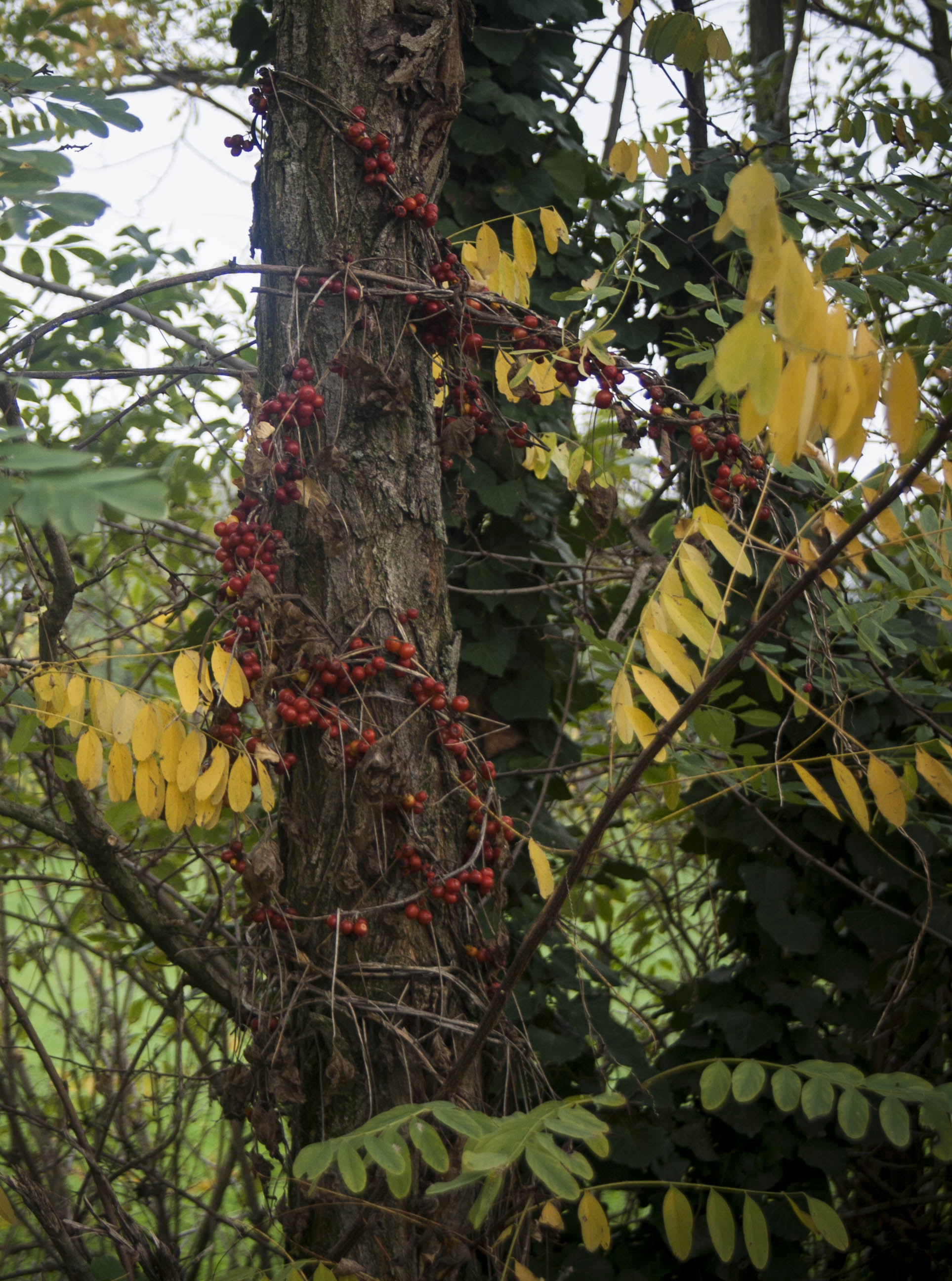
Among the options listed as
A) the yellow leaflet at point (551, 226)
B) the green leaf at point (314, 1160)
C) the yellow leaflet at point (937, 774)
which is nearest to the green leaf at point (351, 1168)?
the green leaf at point (314, 1160)

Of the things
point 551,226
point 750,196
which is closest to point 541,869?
point 750,196

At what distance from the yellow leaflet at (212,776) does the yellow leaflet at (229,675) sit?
62 millimetres

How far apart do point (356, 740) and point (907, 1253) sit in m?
2.24

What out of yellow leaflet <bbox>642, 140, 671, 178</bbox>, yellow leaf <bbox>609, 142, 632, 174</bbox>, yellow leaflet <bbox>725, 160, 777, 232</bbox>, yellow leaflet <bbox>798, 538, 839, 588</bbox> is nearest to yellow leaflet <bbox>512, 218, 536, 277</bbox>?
yellow leaf <bbox>609, 142, 632, 174</bbox>

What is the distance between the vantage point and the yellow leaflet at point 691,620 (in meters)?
0.96

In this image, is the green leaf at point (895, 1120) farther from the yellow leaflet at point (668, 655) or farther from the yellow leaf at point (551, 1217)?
the yellow leaflet at point (668, 655)

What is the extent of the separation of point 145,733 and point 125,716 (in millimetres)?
43

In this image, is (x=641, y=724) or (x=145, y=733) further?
(x=145, y=733)

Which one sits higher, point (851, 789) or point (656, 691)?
point (656, 691)

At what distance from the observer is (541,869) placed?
119 cm

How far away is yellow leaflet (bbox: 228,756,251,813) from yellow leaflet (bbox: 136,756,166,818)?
0.31 feet

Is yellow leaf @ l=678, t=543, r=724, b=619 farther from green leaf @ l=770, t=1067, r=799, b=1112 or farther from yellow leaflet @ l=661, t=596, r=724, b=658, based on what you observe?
green leaf @ l=770, t=1067, r=799, b=1112

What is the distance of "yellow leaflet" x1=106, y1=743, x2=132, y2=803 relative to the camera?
113 cm

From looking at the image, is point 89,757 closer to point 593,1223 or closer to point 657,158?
point 593,1223
